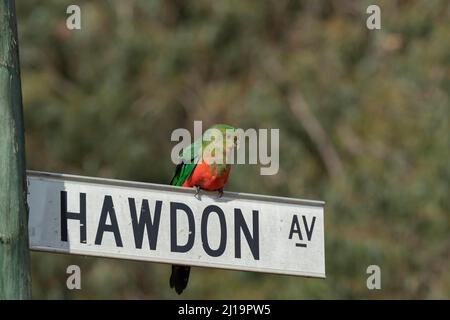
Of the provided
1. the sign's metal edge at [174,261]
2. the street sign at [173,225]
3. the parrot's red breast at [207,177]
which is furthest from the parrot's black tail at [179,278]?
the sign's metal edge at [174,261]

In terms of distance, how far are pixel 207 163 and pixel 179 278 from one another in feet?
2.47

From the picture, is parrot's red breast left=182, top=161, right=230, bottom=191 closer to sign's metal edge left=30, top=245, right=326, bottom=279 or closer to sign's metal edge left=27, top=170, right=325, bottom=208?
sign's metal edge left=27, top=170, right=325, bottom=208

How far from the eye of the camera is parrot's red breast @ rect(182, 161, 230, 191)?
19.3ft

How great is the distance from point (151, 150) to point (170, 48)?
4.04ft

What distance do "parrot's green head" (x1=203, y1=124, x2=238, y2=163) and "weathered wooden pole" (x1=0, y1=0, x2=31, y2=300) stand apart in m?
2.30

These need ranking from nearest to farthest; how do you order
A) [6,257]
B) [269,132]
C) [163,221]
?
[6,257]
[163,221]
[269,132]

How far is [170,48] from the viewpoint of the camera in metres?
15.3

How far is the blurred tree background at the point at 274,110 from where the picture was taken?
12836mm

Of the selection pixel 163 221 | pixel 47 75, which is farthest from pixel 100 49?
pixel 163 221

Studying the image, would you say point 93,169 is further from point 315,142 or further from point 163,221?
point 163,221

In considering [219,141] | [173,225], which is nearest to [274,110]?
[219,141]

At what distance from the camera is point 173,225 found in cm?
433

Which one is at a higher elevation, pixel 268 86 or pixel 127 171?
pixel 268 86

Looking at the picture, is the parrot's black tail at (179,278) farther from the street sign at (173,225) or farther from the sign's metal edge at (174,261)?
the sign's metal edge at (174,261)
